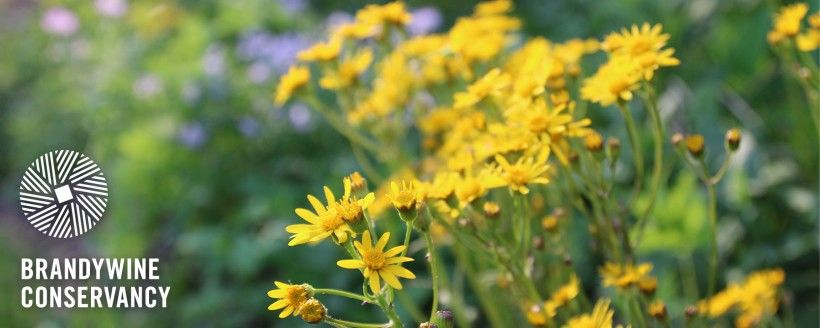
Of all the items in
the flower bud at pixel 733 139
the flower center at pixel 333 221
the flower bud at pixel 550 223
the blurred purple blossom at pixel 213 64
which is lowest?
the flower center at pixel 333 221

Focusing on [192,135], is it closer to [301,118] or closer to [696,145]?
[301,118]

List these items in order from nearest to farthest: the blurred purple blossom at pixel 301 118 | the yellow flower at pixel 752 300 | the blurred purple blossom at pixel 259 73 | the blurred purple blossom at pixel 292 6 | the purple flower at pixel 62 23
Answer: the yellow flower at pixel 752 300
the blurred purple blossom at pixel 301 118
the blurred purple blossom at pixel 259 73
the blurred purple blossom at pixel 292 6
the purple flower at pixel 62 23

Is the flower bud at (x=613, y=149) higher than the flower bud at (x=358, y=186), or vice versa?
the flower bud at (x=613, y=149)

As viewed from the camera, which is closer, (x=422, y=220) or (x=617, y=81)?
(x=422, y=220)

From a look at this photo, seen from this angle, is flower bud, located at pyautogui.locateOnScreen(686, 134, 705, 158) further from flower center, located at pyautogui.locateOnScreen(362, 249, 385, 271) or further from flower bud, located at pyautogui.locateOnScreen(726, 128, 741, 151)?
flower center, located at pyautogui.locateOnScreen(362, 249, 385, 271)

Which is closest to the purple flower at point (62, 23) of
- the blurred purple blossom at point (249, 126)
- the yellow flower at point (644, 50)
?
the blurred purple blossom at point (249, 126)

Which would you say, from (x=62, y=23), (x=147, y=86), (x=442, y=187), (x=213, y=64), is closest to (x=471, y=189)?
(x=442, y=187)

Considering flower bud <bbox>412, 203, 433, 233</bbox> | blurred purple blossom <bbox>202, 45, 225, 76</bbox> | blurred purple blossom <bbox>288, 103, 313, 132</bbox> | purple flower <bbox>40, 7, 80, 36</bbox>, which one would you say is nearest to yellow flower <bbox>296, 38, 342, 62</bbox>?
flower bud <bbox>412, 203, 433, 233</bbox>

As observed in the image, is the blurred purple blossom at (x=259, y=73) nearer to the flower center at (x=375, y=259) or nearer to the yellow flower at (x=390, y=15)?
the yellow flower at (x=390, y=15)
